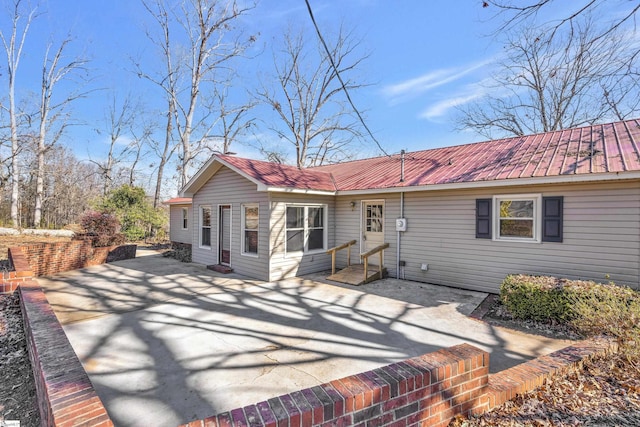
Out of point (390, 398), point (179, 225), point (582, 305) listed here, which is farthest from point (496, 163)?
point (179, 225)

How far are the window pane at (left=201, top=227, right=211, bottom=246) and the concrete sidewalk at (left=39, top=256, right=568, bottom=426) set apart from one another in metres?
2.86

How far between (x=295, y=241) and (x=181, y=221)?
9.10m

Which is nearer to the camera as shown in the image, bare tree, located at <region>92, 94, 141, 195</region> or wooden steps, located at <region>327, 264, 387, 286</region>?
wooden steps, located at <region>327, 264, 387, 286</region>

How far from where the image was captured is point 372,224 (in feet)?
30.0

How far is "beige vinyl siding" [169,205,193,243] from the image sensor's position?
1458 centimetres

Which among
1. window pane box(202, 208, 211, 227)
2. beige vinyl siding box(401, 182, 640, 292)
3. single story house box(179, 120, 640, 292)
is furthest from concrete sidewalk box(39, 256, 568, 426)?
window pane box(202, 208, 211, 227)

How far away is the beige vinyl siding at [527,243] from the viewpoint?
5.46 metres

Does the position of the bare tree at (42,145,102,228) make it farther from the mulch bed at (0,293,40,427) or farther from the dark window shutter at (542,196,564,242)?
the dark window shutter at (542,196,564,242)

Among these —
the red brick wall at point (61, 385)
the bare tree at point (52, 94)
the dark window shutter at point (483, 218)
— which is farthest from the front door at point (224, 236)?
the bare tree at point (52, 94)

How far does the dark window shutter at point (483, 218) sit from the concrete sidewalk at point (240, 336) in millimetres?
1433

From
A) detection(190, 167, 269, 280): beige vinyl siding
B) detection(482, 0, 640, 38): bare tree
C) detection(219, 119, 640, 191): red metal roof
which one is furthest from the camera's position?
detection(190, 167, 269, 280): beige vinyl siding

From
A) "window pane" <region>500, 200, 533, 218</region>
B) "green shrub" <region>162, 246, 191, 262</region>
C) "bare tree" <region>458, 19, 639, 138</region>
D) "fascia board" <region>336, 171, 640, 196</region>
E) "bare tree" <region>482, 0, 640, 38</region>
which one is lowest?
"green shrub" <region>162, 246, 191, 262</region>

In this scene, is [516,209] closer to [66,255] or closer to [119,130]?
[66,255]

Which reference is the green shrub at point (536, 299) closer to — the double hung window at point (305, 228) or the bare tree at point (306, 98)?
the double hung window at point (305, 228)
